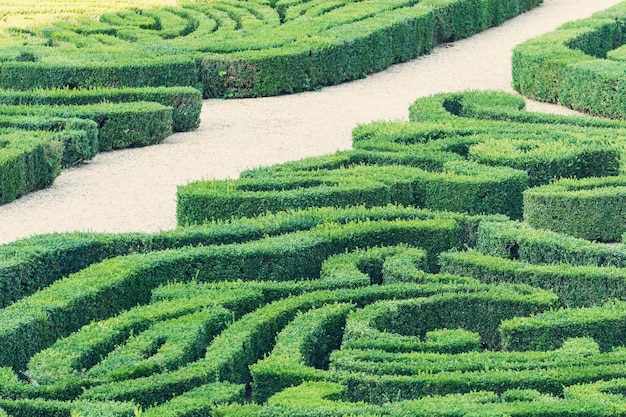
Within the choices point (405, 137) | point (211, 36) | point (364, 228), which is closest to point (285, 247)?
point (364, 228)

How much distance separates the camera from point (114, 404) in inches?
481

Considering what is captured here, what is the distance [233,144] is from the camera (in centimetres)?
2333

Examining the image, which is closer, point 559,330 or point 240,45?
point 559,330

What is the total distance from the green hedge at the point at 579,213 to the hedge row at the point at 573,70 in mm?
7308

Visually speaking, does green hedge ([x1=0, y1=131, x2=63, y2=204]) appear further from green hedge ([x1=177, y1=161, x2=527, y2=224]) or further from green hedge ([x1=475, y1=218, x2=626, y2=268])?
green hedge ([x1=475, y1=218, x2=626, y2=268])

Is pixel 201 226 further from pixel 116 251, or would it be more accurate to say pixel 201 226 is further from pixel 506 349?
pixel 506 349

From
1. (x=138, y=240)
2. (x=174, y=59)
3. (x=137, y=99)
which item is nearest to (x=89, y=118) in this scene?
(x=137, y=99)

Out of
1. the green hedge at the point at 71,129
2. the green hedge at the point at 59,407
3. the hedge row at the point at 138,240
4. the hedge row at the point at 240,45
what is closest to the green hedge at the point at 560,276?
the hedge row at the point at 138,240

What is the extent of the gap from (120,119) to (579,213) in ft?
27.5

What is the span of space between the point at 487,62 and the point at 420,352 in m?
18.2

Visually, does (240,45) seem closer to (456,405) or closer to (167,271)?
(167,271)

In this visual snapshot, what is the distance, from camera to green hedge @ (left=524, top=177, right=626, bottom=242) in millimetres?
17906

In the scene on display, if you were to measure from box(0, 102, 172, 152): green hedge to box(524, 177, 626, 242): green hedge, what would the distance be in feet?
25.0

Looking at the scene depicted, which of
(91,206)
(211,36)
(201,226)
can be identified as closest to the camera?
(201,226)
